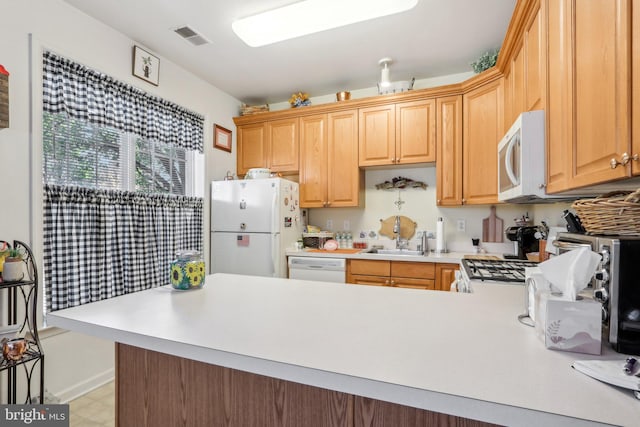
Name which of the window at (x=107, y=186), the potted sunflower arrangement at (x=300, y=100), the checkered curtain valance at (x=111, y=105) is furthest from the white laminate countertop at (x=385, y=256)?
the potted sunflower arrangement at (x=300, y=100)

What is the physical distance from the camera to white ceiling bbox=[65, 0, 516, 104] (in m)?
2.16

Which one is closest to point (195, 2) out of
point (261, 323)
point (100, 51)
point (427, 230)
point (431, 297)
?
point (100, 51)

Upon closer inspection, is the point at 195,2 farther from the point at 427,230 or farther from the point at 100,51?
the point at 427,230

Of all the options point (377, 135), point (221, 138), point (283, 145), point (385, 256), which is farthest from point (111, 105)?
point (385, 256)

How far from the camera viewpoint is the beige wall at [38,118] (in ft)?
6.00

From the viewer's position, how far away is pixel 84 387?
7.20 feet

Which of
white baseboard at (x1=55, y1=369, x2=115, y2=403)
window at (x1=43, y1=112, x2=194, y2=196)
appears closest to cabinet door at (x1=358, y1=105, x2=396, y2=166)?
window at (x1=43, y1=112, x2=194, y2=196)

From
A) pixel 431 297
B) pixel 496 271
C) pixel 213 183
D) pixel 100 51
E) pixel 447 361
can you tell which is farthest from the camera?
pixel 213 183

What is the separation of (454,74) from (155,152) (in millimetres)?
3005

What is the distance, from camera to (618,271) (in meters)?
0.74

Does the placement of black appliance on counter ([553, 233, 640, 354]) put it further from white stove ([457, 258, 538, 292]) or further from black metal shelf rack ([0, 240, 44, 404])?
black metal shelf rack ([0, 240, 44, 404])

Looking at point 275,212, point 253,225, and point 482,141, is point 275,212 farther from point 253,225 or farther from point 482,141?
point 482,141

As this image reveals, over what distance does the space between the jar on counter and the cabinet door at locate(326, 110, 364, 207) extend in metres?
2.10

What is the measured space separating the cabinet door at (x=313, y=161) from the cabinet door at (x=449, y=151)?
116 centimetres
